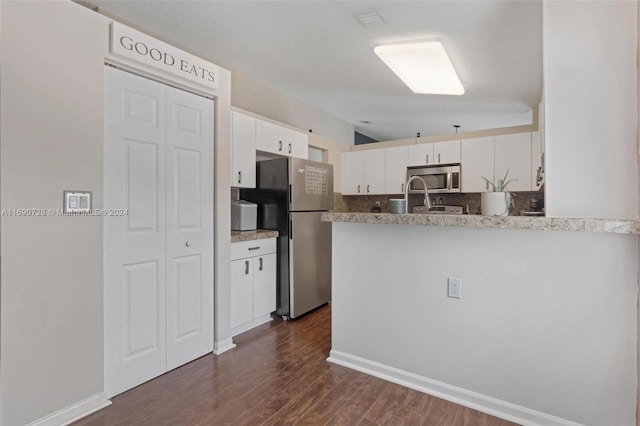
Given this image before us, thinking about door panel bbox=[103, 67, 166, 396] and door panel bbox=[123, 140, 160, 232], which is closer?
door panel bbox=[103, 67, 166, 396]

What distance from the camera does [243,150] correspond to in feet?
11.1

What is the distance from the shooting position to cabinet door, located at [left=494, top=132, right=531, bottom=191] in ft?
14.1

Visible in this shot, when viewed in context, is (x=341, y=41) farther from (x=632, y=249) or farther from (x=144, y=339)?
(x=144, y=339)

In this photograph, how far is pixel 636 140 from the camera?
1610mm

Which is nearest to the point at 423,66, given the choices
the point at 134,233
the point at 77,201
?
the point at 134,233

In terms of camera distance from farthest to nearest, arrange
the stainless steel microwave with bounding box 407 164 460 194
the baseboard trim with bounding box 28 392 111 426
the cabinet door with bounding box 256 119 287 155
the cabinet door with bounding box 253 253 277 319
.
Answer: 1. the stainless steel microwave with bounding box 407 164 460 194
2. the cabinet door with bounding box 256 119 287 155
3. the cabinet door with bounding box 253 253 277 319
4. the baseboard trim with bounding box 28 392 111 426

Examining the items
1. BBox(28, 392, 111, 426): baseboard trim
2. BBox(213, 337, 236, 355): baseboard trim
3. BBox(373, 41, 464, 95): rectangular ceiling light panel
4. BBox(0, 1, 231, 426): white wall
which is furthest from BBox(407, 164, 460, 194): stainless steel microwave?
BBox(28, 392, 111, 426): baseboard trim

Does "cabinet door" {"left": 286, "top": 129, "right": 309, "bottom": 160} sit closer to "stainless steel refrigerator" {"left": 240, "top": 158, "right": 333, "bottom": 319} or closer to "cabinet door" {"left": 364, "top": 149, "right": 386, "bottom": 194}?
"stainless steel refrigerator" {"left": 240, "top": 158, "right": 333, "bottom": 319}

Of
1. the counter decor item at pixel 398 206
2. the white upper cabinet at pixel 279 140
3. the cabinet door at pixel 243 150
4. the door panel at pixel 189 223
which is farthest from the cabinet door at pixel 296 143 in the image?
the counter decor item at pixel 398 206

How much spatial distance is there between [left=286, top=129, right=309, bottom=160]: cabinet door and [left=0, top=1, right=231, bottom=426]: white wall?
2.14 meters

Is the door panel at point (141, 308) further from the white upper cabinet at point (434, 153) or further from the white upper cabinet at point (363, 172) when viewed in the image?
the white upper cabinet at point (434, 153)

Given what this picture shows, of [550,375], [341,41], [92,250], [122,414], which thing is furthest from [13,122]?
[550,375]

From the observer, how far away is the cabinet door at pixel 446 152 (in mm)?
4781

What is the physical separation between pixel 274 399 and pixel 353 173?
4023 mm
